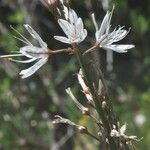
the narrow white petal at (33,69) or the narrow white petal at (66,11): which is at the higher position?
the narrow white petal at (66,11)

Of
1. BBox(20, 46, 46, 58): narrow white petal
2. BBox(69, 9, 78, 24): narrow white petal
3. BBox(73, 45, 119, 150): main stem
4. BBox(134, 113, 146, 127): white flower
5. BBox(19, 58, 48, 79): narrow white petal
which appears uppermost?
BBox(69, 9, 78, 24): narrow white petal

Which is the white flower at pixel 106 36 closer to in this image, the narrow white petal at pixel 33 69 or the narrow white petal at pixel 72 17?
the narrow white petal at pixel 72 17

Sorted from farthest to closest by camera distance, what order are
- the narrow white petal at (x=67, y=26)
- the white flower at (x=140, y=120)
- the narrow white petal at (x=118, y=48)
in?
the white flower at (x=140, y=120) < the narrow white petal at (x=118, y=48) < the narrow white petal at (x=67, y=26)

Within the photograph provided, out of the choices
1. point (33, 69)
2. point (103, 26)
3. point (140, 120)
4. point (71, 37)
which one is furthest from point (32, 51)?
point (140, 120)

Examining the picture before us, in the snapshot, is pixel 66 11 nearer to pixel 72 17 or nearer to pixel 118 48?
pixel 72 17

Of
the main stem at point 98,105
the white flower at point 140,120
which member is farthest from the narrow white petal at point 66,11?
the white flower at point 140,120

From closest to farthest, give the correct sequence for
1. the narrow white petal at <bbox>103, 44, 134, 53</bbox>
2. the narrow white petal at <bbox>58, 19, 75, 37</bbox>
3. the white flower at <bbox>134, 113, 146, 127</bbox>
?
1. the narrow white petal at <bbox>58, 19, 75, 37</bbox>
2. the narrow white petal at <bbox>103, 44, 134, 53</bbox>
3. the white flower at <bbox>134, 113, 146, 127</bbox>

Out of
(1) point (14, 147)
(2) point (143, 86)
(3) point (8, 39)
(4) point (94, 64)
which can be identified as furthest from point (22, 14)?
(2) point (143, 86)

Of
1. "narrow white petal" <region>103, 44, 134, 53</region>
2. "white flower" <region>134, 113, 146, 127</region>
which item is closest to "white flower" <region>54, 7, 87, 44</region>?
"narrow white petal" <region>103, 44, 134, 53</region>

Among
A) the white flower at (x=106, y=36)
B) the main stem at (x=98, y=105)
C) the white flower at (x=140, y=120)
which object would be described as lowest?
the white flower at (x=140, y=120)

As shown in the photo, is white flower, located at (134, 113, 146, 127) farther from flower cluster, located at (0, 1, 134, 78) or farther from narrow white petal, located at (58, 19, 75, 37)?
narrow white petal, located at (58, 19, 75, 37)

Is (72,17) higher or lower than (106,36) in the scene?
higher
